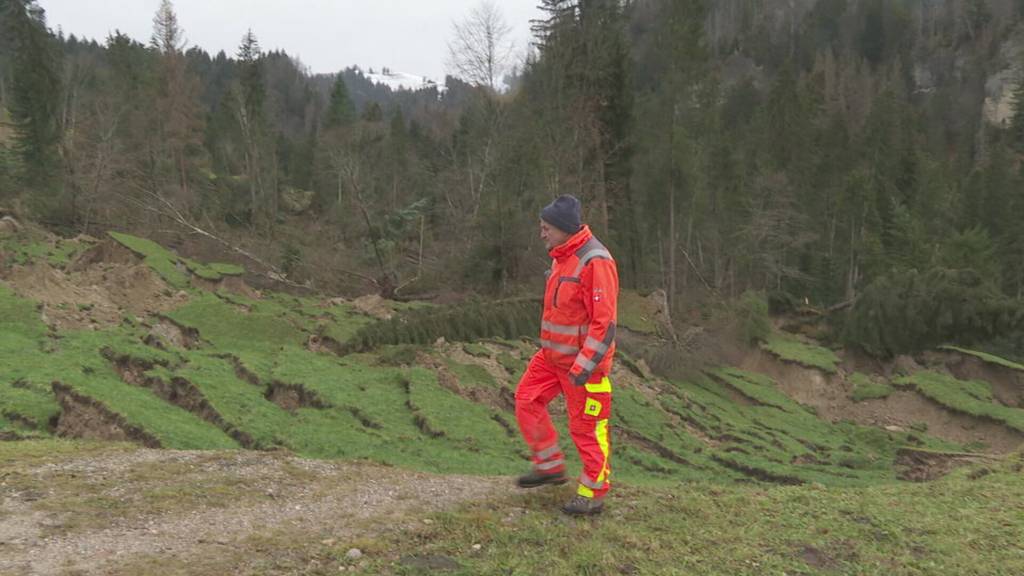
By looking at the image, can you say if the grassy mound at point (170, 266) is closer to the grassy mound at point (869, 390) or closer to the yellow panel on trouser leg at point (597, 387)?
the yellow panel on trouser leg at point (597, 387)

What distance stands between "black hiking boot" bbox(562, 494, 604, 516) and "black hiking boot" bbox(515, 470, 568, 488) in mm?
507

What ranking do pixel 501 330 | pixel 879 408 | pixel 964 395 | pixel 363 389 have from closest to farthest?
pixel 363 389 → pixel 501 330 → pixel 964 395 → pixel 879 408

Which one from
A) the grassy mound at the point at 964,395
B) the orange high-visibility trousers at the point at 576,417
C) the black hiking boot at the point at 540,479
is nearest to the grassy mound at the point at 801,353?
the grassy mound at the point at 964,395

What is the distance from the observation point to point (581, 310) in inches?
197

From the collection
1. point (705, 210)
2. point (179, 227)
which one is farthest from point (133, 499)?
point (705, 210)

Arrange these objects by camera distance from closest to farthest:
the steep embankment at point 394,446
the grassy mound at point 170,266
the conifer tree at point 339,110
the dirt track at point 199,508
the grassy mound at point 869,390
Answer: the dirt track at point 199,508 → the steep embankment at point 394,446 → the grassy mound at point 170,266 → the grassy mound at point 869,390 → the conifer tree at point 339,110

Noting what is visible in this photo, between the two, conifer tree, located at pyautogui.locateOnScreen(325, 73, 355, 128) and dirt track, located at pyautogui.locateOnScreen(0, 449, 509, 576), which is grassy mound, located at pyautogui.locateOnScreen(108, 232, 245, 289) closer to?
dirt track, located at pyautogui.locateOnScreen(0, 449, 509, 576)

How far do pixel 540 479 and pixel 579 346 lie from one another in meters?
1.28

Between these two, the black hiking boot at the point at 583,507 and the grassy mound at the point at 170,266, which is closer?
the black hiking boot at the point at 583,507

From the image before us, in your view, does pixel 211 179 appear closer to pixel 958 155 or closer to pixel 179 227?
pixel 179 227

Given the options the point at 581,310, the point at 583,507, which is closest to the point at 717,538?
the point at 583,507

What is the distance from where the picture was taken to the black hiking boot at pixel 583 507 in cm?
489

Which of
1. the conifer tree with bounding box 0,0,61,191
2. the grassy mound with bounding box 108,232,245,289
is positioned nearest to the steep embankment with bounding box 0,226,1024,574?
the grassy mound with bounding box 108,232,245,289

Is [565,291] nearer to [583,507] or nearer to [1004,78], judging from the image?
[583,507]
